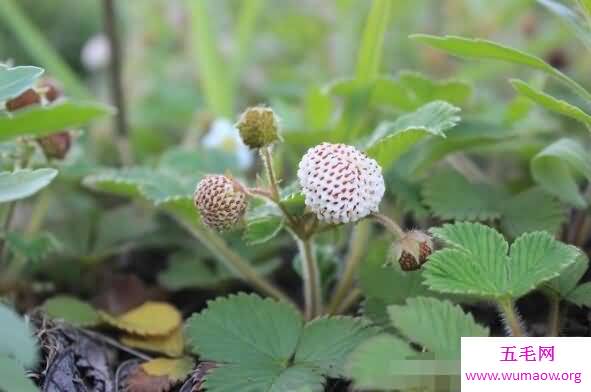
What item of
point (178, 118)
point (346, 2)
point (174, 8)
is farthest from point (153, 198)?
point (174, 8)

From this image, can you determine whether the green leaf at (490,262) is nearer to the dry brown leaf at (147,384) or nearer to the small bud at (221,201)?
the small bud at (221,201)

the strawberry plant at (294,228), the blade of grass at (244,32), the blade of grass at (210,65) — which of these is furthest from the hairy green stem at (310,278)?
the blade of grass at (244,32)

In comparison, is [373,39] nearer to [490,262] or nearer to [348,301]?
[348,301]

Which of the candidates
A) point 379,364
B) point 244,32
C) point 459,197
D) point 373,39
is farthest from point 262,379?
point 244,32

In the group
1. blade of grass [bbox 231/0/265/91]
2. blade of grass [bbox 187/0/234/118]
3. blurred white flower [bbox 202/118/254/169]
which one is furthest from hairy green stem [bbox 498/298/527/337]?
blade of grass [bbox 231/0/265/91]

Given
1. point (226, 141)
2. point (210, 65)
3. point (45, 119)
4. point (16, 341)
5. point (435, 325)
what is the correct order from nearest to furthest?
point (16, 341)
point (435, 325)
point (45, 119)
point (226, 141)
point (210, 65)

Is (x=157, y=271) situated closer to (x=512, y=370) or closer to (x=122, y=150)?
(x=122, y=150)

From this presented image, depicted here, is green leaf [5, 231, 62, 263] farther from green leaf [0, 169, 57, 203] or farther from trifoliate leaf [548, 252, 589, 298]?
trifoliate leaf [548, 252, 589, 298]
